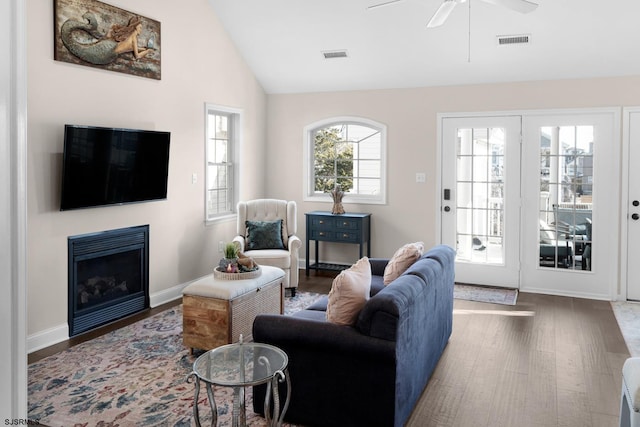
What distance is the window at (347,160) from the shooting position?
6996 millimetres

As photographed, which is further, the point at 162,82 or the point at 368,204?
the point at 368,204

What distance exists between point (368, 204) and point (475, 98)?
1.80 meters

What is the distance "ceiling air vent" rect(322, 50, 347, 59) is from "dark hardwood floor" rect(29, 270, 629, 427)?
10.1 feet

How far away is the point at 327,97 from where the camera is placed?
7.11 m

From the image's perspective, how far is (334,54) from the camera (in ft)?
20.9

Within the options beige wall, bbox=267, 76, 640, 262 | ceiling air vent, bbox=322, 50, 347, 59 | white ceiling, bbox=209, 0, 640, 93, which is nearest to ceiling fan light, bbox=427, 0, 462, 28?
white ceiling, bbox=209, 0, 640, 93

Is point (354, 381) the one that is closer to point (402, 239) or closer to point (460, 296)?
point (460, 296)

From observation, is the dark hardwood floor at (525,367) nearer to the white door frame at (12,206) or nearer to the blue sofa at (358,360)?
Result: the blue sofa at (358,360)

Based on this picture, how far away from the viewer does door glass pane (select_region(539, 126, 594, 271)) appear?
5867mm

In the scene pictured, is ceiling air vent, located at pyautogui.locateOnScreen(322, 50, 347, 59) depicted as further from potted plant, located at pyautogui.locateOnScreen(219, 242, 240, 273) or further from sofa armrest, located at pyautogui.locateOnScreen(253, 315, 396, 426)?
sofa armrest, located at pyautogui.locateOnScreen(253, 315, 396, 426)

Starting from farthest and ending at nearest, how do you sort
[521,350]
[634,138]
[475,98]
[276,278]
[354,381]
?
[475,98], [634,138], [276,278], [521,350], [354,381]

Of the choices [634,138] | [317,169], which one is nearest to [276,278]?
[317,169]

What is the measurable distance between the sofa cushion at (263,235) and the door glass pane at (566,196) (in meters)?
2.92

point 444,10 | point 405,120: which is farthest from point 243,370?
point 405,120
